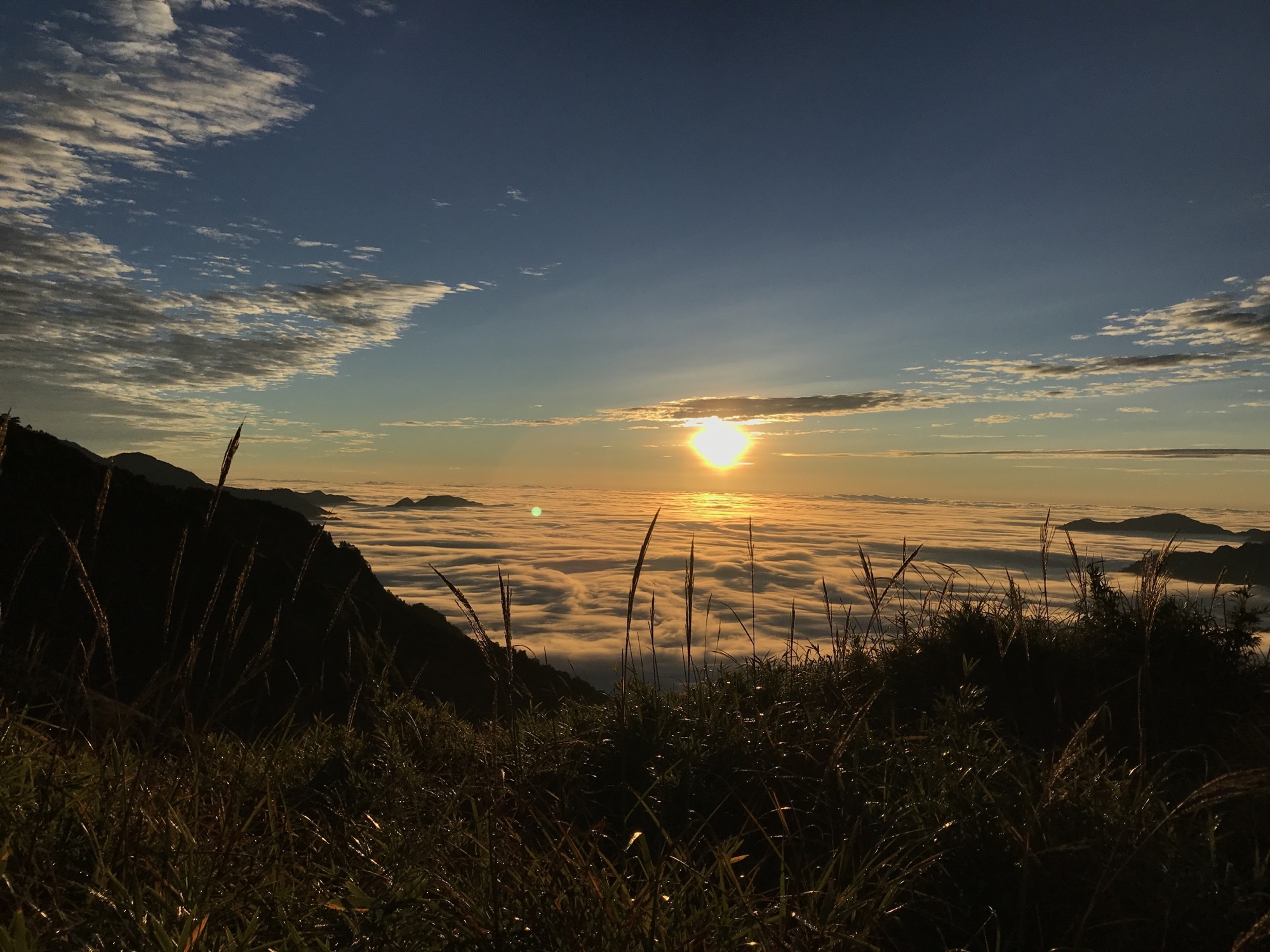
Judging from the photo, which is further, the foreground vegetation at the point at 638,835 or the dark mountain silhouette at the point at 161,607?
the dark mountain silhouette at the point at 161,607

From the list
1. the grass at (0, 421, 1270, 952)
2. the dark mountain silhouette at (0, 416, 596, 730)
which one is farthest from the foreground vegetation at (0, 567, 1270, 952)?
the dark mountain silhouette at (0, 416, 596, 730)

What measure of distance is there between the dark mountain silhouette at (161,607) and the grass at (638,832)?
0.78 metres

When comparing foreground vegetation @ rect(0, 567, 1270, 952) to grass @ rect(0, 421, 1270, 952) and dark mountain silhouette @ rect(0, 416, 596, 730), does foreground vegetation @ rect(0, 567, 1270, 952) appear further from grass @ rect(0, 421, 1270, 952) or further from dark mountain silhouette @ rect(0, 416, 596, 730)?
dark mountain silhouette @ rect(0, 416, 596, 730)

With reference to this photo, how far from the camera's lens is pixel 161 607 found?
9023 millimetres

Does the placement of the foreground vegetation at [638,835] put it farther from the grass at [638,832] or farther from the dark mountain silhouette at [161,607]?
the dark mountain silhouette at [161,607]

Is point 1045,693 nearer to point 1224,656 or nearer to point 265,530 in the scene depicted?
point 1224,656

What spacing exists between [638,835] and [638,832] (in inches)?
1.4

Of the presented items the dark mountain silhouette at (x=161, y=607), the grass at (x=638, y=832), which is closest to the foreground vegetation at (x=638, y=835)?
the grass at (x=638, y=832)

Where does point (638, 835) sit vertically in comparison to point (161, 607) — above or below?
above

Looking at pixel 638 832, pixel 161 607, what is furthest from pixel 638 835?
pixel 161 607

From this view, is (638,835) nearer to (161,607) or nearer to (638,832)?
(638,832)

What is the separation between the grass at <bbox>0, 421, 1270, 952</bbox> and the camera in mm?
Answer: 2201

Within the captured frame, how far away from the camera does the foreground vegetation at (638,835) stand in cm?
220

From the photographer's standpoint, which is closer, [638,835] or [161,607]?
[638,835]
